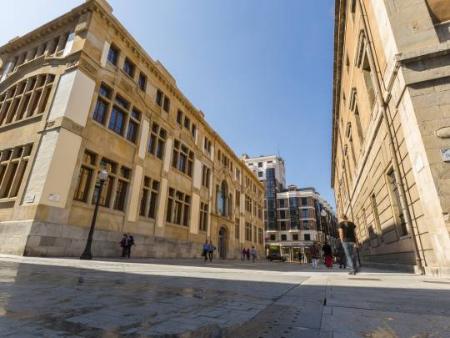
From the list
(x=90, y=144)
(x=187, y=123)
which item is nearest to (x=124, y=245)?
(x=90, y=144)

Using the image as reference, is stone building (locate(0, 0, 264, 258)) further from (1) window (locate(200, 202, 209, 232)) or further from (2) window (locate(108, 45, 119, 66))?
(1) window (locate(200, 202, 209, 232))

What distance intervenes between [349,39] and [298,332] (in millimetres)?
16260

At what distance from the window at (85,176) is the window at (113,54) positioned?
258 inches

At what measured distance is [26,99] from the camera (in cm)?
1515

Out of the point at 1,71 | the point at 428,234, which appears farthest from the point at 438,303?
the point at 1,71

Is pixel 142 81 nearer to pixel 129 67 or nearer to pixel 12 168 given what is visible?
pixel 129 67

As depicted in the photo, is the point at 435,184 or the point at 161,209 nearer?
the point at 435,184

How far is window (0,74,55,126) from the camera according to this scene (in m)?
14.1

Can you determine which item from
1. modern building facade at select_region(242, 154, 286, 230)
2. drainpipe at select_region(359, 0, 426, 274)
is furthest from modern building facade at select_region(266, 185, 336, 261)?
drainpipe at select_region(359, 0, 426, 274)

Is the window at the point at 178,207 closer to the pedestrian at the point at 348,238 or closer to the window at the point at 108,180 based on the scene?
the window at the point at 108,180

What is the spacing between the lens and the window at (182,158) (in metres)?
21.2

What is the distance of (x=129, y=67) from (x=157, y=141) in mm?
5447

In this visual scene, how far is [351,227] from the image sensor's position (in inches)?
315

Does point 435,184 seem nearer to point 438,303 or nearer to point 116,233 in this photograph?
point 438,303
